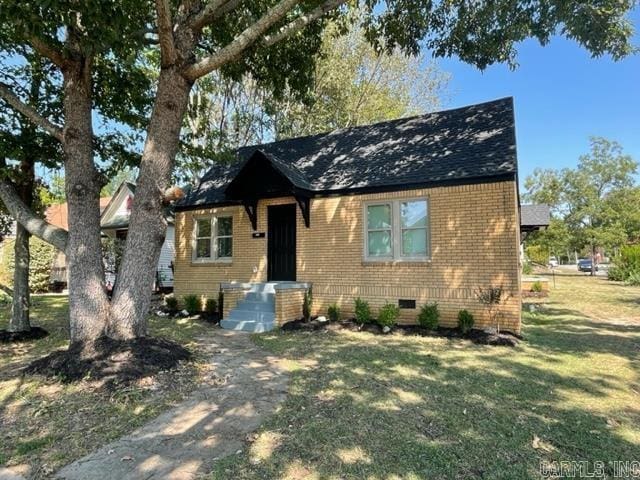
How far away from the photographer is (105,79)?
8727mm

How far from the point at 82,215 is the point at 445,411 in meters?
5.84

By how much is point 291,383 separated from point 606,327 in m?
8.33

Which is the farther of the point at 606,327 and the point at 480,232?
the point at 606,327

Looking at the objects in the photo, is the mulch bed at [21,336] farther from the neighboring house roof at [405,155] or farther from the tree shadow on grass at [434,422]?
the tree shadow on grass at [434,422]

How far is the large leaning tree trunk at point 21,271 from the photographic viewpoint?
811 cm

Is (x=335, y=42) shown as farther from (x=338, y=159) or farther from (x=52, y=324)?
(x=52, y=324)

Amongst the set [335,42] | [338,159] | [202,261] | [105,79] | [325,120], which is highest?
[335,42]

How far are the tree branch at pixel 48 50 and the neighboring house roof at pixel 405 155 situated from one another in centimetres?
495

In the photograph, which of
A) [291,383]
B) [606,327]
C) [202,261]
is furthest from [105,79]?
[606,327]

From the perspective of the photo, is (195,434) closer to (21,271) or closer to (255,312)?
(255,312)

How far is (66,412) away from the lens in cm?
415

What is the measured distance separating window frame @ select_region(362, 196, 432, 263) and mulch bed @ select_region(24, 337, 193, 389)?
5.55m

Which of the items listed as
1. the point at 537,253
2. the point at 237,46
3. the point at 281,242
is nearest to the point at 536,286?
the point at 281,242

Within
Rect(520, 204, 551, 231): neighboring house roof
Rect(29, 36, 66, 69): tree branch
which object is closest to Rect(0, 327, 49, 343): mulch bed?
Rect(29, 36, 66, 69): tree branch
